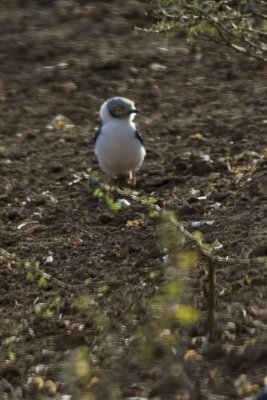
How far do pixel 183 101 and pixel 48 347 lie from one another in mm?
4891

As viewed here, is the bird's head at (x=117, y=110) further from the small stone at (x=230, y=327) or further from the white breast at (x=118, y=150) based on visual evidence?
the small stone at (x=230, y=327)

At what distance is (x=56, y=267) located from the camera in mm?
7730

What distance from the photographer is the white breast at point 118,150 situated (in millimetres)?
9352

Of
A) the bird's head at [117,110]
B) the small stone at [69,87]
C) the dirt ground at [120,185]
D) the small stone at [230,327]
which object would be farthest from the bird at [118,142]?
the small stone at [230,327]

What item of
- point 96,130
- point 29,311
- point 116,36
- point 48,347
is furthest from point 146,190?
point 116,36

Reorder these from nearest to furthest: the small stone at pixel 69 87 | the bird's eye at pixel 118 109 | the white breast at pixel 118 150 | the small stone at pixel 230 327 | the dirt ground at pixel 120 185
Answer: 1. the dirt ground at pixel 120 185
2. the small stone at pixel 230 327
3. the white breast at pixel 118 150
4. the bird's eye at pixel 118 109
5. the small stone at pixel 69 87

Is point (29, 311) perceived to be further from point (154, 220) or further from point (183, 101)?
point (183, 101)

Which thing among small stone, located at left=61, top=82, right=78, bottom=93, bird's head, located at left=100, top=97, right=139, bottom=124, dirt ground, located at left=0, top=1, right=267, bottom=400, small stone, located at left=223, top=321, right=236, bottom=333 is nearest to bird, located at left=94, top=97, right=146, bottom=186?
bird's head, located at left=100, top=97, right=139, bottom=124

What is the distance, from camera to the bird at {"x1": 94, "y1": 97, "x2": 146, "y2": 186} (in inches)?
369

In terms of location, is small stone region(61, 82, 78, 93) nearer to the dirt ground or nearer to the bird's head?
the dirt ground

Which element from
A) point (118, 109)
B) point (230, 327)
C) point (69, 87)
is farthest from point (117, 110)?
point (230, 327)

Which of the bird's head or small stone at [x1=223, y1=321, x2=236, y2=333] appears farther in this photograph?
the bird's head

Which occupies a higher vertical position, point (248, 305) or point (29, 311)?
point (248, 305)

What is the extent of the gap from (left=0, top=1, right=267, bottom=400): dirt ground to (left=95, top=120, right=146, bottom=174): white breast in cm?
18
